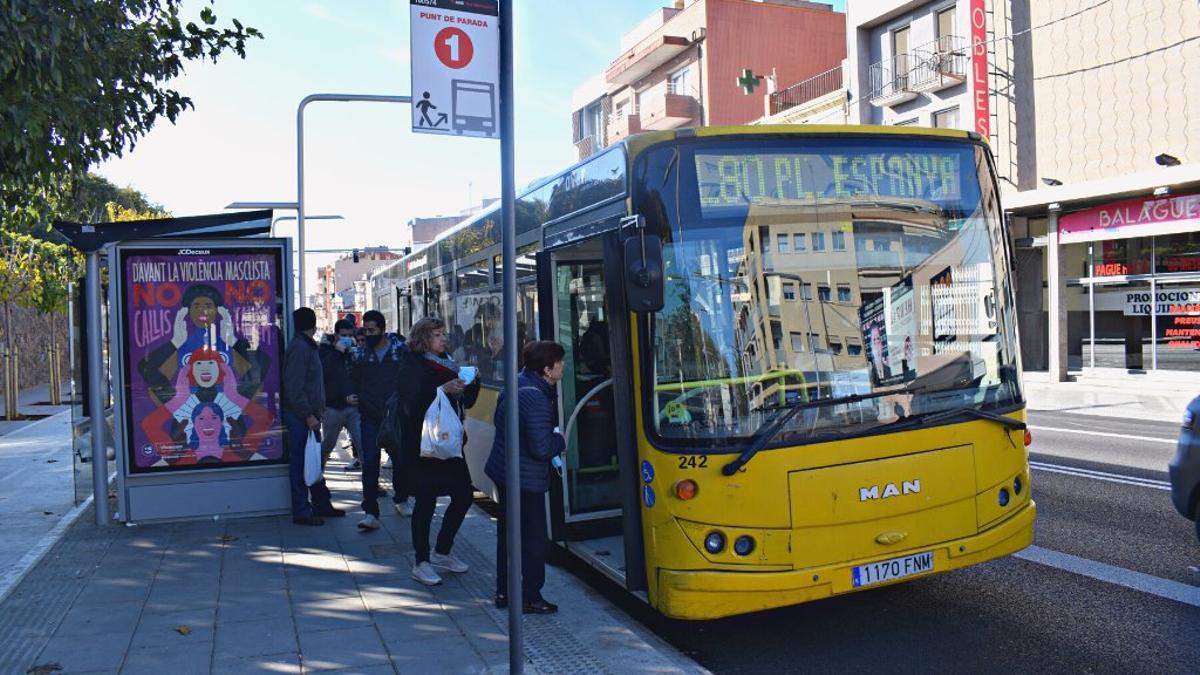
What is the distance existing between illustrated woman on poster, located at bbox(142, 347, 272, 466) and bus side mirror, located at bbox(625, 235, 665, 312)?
5.40 m

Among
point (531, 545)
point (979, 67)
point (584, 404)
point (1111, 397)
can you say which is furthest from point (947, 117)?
point (531, 545)

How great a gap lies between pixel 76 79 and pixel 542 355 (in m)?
4.54

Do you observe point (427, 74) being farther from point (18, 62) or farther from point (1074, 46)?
point (1074, 46)

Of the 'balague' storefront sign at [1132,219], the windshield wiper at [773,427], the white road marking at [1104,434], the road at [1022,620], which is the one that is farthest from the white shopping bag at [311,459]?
the 'balague' storefront sign at [1132,219]

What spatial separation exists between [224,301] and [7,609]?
351 cm

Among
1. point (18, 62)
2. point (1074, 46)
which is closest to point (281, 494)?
point (18, 62)

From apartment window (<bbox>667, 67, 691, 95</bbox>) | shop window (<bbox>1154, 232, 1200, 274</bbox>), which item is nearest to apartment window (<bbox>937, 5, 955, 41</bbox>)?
shop window (<bbox>1154, 232, 1200, 274</bbox>)

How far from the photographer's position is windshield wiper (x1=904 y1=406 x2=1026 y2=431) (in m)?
5.43

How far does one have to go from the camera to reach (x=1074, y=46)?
2266cm

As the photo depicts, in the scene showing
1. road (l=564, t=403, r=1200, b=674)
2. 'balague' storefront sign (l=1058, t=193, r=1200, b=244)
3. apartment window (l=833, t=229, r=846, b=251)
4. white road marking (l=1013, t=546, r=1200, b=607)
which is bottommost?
road (l=564, t=403, r=1200, b=674)

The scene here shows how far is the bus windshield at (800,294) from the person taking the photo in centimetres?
523

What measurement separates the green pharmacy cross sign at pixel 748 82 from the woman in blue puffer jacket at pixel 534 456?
31.9 meters

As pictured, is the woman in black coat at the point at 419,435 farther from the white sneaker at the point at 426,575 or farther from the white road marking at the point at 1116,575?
the white road marking at the point at 1116,575

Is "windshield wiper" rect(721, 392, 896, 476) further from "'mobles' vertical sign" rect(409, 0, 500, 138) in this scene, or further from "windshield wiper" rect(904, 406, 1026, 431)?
"'mobles' vertical sign" rect(409, 0, 500, 138)
